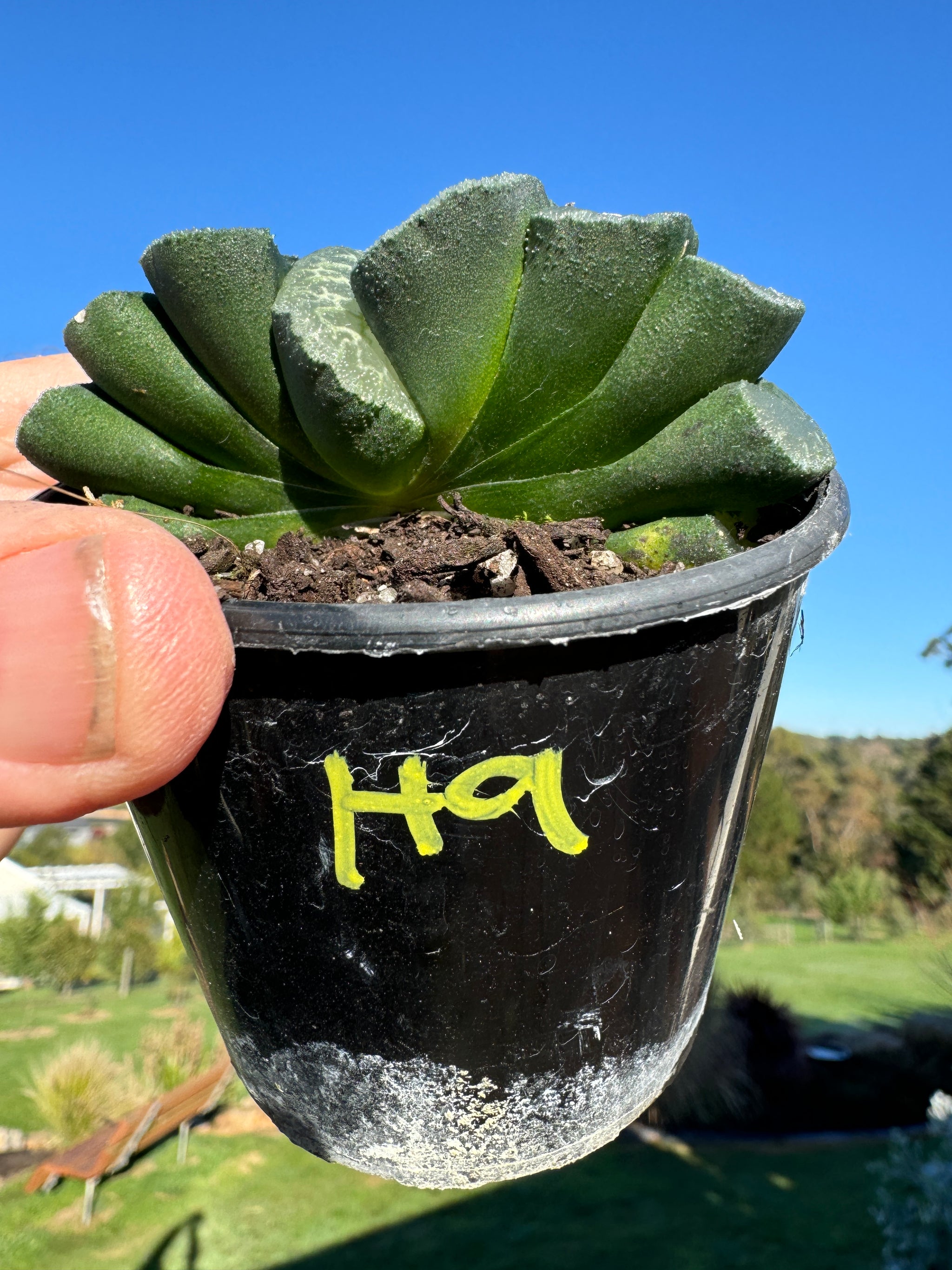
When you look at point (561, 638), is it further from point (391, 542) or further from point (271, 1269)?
point (271, 1269)

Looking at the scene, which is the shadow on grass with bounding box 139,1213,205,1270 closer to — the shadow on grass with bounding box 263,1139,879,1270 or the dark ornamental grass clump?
the shadow on grass with bounding box 263,1139,879,1270

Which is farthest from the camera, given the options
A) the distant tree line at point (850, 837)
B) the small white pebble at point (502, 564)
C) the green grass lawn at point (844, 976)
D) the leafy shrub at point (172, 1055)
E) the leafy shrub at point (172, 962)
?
the distant tree line at point (850, 837)

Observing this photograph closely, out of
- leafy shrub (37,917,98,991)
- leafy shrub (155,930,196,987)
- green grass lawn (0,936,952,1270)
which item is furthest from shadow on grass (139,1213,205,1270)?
leafy shrub (37,917,98,991)

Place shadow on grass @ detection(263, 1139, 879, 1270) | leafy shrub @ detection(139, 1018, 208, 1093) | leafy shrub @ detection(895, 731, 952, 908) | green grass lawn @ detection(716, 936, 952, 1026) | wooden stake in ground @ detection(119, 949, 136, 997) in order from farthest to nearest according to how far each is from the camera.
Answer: wooden stake in ground @ detection(119, 949, 136, 997) < leafy shrub @ detection(895, 731, 952, 908) < green grass lawn @ detection(716, 936, 952, 1026) < leafy shrub @ detection(139, 1018, 208, 1093) < shadow on grass @ detection(263, 1139, 879, 1270)

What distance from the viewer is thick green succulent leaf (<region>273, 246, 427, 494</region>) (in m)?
0.70

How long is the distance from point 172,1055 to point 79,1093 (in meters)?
1.00

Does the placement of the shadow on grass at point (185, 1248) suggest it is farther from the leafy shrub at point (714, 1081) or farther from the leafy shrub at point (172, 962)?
the leafy shrub at point (714, 1081)

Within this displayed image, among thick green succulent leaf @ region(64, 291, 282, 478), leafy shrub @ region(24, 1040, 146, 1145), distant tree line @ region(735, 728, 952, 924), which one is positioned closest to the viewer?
thick green succulent leaf @ region(64, 291, 282, 478)

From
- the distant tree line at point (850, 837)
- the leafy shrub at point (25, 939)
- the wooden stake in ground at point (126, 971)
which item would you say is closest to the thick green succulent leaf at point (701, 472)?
the distant tree line at point (850, 837)

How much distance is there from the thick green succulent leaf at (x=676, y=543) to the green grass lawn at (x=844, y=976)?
996 cm

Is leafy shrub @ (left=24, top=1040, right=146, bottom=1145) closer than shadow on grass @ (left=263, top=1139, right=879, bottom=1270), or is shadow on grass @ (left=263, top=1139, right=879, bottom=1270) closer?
leafy shrub @ (left=24, top=1040, right=146, bottom=1145)

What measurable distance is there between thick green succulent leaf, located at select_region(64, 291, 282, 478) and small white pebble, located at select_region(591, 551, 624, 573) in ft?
1.03

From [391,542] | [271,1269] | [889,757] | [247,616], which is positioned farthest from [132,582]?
[889,757]

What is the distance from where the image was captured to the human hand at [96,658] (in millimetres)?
602
